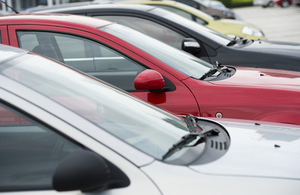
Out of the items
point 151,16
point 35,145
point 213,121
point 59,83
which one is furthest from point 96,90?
point 151,16

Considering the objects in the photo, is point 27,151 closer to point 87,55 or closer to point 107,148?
point 107,148

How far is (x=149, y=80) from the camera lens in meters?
2.85

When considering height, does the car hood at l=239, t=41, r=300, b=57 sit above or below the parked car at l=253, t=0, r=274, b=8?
above

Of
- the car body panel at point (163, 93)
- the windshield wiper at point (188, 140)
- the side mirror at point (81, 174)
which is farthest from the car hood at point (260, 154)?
the car body panel at point (163, 93)

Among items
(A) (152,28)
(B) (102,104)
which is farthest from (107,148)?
(A) (152,28)

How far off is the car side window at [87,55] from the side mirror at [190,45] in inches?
52.2

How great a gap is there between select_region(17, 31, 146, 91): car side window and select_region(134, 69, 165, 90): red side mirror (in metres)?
0.23

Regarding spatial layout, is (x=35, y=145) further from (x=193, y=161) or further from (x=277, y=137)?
(x=277, y=137)

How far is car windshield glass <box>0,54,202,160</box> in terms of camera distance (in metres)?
1.65

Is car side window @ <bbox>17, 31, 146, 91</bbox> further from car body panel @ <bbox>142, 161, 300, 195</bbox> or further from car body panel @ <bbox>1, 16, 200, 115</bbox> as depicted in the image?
car body panel @ <bbox>142, 161, 300, 195</bbox>

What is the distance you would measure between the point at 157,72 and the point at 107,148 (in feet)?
4.86

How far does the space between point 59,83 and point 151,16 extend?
121 inches

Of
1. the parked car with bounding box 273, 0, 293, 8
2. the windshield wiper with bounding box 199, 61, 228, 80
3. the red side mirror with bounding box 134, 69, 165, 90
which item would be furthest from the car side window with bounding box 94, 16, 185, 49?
the parked car with bounding box 273, 0, 293, 8

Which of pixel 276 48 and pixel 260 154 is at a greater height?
pixel 260 154
